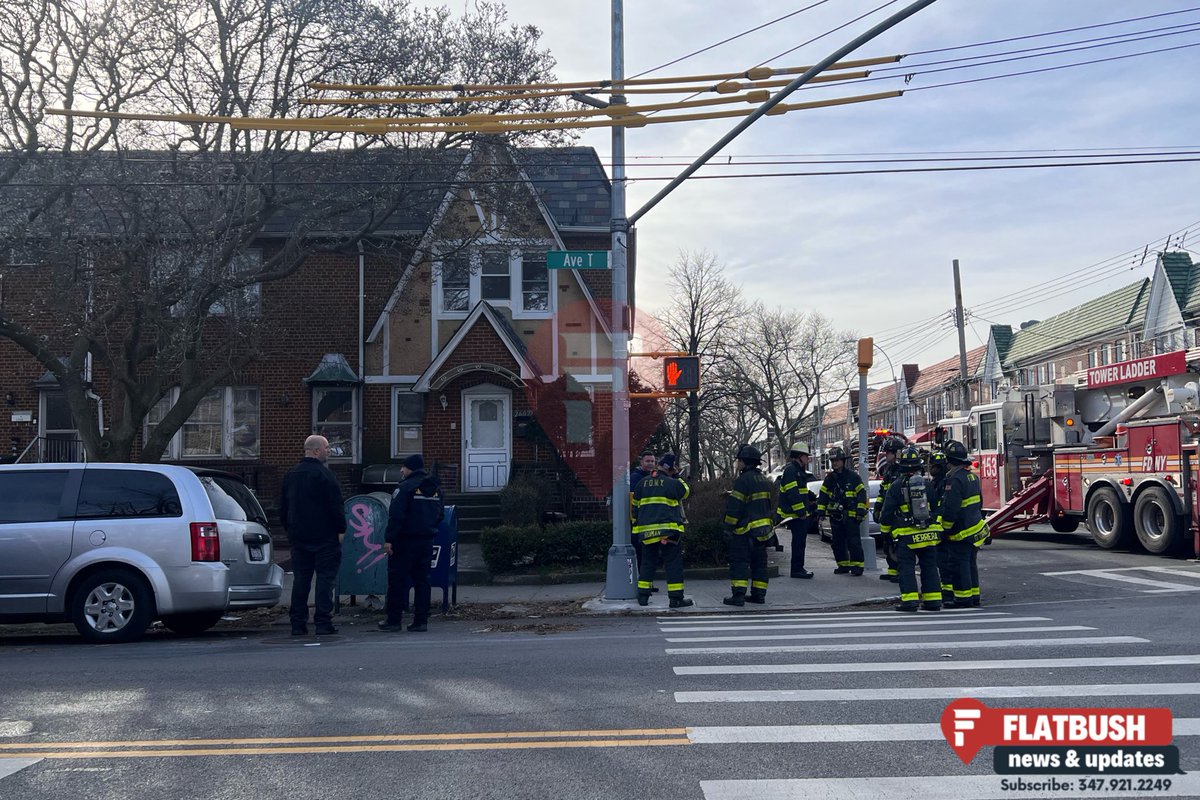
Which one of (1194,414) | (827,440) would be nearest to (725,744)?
(1194,414)

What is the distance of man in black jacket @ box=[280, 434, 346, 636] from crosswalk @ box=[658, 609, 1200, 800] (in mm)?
3427

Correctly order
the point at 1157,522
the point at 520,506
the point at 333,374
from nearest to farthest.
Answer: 1. the point at 1157,522
2. the point at 520,506
3. the point at 333,374

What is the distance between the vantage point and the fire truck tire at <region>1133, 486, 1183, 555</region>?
52.2 feet

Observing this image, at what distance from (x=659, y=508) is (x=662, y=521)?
15 centimetres

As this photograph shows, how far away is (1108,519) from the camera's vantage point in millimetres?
17750

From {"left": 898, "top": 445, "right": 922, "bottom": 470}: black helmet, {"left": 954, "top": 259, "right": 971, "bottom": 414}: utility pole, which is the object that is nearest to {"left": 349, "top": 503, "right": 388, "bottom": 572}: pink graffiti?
{"left": 898, "top": 445, "right": 922, "bottom": 470}: black helmet

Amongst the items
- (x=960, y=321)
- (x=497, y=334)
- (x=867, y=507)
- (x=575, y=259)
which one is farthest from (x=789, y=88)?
(x=960, y=321)

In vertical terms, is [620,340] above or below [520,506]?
above

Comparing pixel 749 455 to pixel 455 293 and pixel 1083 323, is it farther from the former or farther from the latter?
pixel 1083 323

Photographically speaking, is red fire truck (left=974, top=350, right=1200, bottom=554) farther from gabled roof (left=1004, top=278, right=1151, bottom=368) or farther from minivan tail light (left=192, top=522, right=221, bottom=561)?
gabled roof (left=1004, top=278, right=1151, bottom=368)

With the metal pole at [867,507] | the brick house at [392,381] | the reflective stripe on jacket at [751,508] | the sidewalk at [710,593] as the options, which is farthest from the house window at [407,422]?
the reflective stripe on jacket at [751,508]

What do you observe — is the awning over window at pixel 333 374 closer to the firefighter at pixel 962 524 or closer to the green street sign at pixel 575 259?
the green street sign at pixel 575 259

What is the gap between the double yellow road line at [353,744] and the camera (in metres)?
5.58

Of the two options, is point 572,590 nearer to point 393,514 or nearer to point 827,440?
point 393,514
